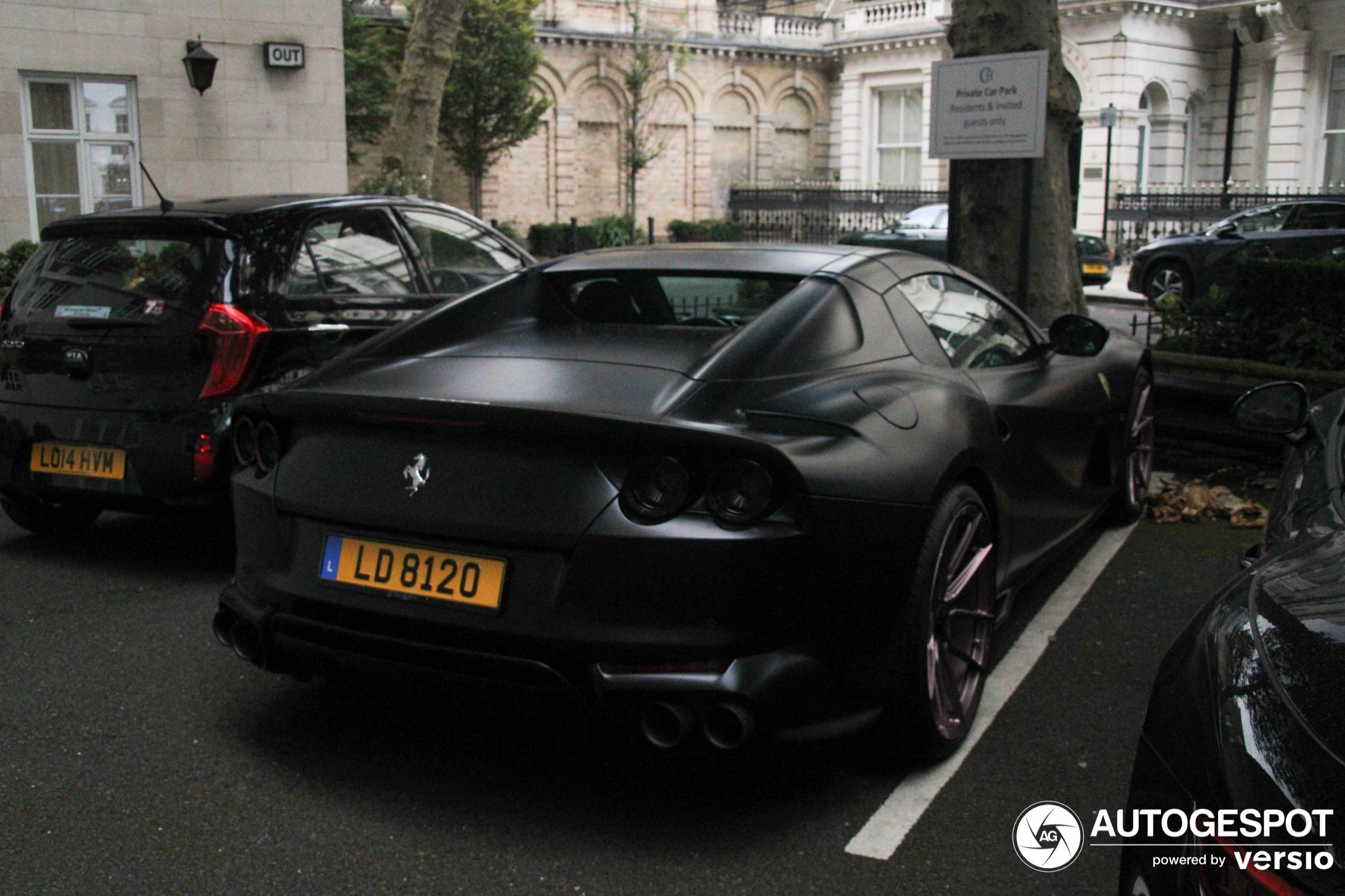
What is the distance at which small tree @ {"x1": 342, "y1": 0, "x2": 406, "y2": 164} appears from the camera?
101ft

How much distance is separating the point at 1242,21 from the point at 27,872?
3544 cm

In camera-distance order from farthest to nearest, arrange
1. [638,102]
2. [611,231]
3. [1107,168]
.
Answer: [638,102] < [611,231] < [1107,168]

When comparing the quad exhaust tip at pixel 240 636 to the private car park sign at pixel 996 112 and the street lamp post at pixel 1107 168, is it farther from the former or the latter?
the street lamp post at pixel 1107 168

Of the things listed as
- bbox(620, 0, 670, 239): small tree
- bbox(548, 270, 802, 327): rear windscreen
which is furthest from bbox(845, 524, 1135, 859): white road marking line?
bbox(620, 0, 670, 239): small tree

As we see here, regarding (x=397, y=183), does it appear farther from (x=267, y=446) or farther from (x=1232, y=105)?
(x=1232, y=105)

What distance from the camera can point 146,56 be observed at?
14.8 metres

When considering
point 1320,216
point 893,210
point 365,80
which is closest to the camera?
point 1320,216

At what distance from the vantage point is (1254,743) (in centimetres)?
187

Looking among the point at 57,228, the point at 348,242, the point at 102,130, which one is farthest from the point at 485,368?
the point at 102,130

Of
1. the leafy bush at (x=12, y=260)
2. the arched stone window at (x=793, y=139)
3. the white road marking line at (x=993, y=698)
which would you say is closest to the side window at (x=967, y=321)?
the white road marking line at (x=993, y=698)

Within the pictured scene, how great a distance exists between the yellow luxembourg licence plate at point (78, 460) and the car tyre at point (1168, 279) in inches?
658

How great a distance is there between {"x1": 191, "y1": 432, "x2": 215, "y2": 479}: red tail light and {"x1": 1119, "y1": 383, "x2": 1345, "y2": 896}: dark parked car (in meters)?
4.02

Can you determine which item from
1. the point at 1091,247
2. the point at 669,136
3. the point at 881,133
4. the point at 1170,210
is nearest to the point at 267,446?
the point at 1091,247

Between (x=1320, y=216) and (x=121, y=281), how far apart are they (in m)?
17.9
